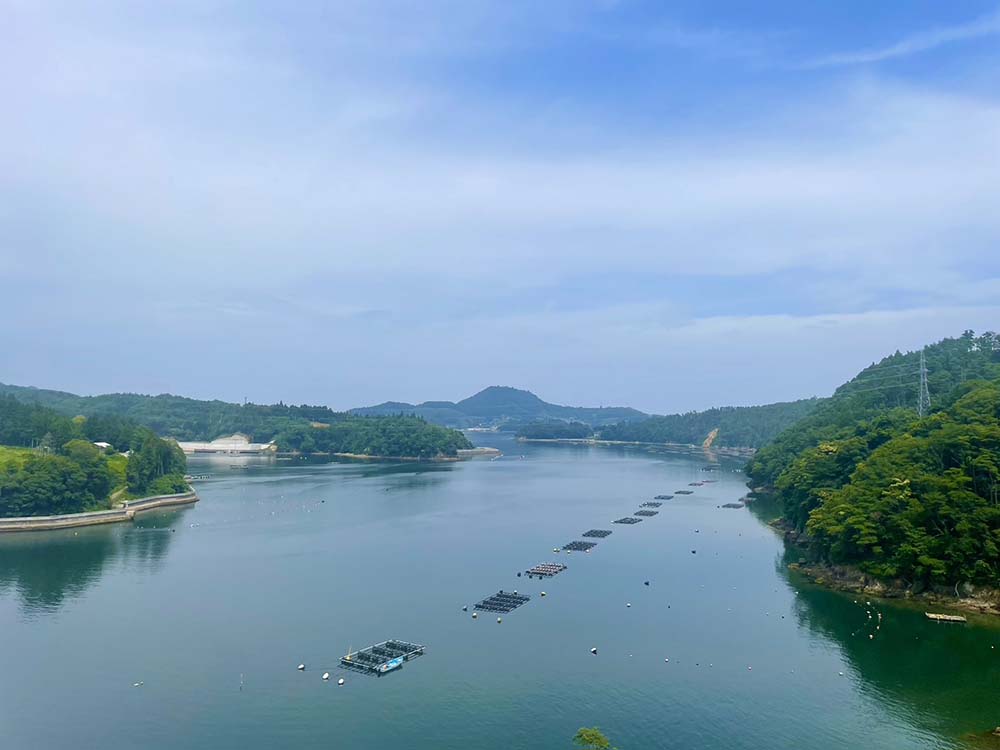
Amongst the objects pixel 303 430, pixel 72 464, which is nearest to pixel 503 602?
pixel 72 464

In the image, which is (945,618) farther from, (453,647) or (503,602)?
(453,647)

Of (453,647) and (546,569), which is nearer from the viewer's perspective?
(453,647)

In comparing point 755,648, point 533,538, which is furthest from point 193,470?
point 755,648

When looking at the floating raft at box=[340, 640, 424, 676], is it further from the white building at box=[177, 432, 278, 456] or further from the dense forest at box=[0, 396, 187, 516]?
the white building at box=[177, 432, 278, 456]

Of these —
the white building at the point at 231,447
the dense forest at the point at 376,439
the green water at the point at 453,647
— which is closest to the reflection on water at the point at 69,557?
the green water at the point at 453,647

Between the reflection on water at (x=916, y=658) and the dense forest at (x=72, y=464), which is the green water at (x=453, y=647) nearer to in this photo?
the reflection on water at (x=916, y=658)
